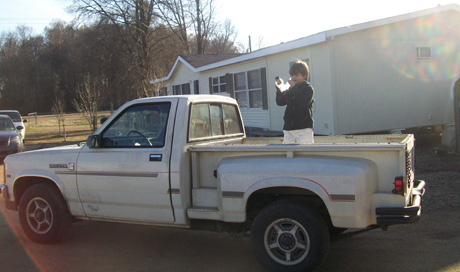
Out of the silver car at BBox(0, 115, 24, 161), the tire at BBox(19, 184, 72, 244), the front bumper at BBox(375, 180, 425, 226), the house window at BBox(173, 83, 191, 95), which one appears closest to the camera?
the front bumper at BBox(375, 180, 425, 226)

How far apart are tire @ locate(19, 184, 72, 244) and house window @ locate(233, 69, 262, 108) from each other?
10.1 meters

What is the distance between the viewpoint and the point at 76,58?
31.6 m

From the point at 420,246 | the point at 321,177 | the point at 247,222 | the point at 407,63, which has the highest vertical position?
the point at 407,63

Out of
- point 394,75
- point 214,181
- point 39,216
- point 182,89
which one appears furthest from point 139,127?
point 182,89

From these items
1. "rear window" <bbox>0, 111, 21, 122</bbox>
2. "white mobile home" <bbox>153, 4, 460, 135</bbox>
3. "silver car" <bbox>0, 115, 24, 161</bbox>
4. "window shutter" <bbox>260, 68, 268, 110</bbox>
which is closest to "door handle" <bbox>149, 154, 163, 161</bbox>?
"white mobile home" <bbox>153, 4, 460, 135</bbox>

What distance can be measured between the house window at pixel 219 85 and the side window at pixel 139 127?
466 inches

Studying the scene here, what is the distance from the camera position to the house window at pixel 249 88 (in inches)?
564

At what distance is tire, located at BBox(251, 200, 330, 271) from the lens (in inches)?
140

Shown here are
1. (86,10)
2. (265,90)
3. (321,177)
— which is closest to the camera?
(321,177)

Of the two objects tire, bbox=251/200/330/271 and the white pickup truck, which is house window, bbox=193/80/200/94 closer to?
the white pickup truck

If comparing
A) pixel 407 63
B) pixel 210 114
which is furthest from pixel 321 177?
pixel 407 63

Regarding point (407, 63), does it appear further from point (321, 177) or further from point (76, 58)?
point (76, 58)

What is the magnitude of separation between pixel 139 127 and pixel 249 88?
34.5 ft

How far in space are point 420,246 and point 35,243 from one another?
183 inches
